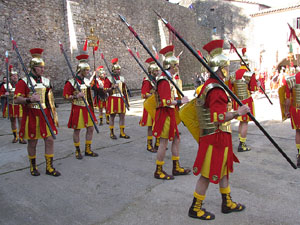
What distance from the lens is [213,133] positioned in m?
2.52

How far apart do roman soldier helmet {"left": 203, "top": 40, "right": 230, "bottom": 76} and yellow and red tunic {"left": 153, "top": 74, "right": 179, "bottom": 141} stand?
3.57 feet

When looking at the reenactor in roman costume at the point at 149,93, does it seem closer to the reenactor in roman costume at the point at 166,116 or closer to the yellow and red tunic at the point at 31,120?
the reenactor in roman costume at the point at 166,116

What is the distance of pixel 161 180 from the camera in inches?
147

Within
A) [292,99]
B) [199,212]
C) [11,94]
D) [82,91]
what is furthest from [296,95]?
[11,94]

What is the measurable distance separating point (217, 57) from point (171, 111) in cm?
144

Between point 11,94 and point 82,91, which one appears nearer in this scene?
point 82,91

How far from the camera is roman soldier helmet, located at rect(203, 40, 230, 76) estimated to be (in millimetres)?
2529

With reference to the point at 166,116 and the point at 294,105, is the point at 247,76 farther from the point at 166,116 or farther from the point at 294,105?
the point at 166,116

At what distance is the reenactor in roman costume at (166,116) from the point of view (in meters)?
3.60

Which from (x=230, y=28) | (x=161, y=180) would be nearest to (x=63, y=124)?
(x=161, y=180)

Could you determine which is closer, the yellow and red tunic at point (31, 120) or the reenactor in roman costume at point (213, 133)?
the reenactor in roman costume at point (213, 133)

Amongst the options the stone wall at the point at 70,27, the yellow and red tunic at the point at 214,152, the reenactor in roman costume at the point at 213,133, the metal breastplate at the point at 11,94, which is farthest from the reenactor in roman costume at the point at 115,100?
the stone wall at the point at 70,27

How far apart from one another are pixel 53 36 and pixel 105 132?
12016mm

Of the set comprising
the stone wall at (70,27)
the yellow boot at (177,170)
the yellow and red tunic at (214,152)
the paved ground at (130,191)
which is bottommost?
the paved ground at (130,191)
